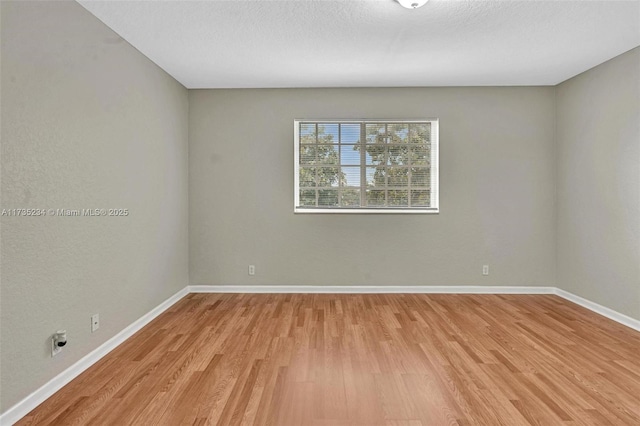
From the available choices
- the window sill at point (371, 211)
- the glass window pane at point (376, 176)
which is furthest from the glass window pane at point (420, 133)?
the window sill at point (371, 211)

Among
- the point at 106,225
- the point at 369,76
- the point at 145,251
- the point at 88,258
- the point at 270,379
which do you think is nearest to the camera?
the point at 270,379

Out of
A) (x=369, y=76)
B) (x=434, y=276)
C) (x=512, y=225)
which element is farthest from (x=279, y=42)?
(x=512, y=225)

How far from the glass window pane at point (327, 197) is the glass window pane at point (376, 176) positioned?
479 millimetres

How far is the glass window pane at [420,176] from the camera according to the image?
4.63 m

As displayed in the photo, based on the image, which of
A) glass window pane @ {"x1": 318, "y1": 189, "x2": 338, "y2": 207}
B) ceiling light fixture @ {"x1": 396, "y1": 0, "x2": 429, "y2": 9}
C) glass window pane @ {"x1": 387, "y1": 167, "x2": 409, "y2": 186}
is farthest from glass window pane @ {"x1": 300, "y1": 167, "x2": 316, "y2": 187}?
ceiling light fixture @ {"x1": 396, "y1": 0, "x2": 429, "y2": 9}

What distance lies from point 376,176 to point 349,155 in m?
0.46

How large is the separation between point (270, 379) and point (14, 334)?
1.51 m

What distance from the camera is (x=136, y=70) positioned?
10.9 feet

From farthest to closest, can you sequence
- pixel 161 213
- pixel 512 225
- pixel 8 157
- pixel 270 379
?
pixel 512 225 < pixel 161 213 < pixel 270 379 < pixel 8 157

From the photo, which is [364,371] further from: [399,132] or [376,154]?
[399,132]

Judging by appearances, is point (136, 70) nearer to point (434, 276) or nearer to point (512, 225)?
point (434, 276)

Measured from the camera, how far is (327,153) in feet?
15.3

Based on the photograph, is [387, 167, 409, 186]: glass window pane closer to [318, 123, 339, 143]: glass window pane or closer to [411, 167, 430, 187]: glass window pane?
[411, 167, 430, 187]: glass window pane

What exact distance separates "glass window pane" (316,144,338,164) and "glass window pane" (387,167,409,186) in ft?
2.43
